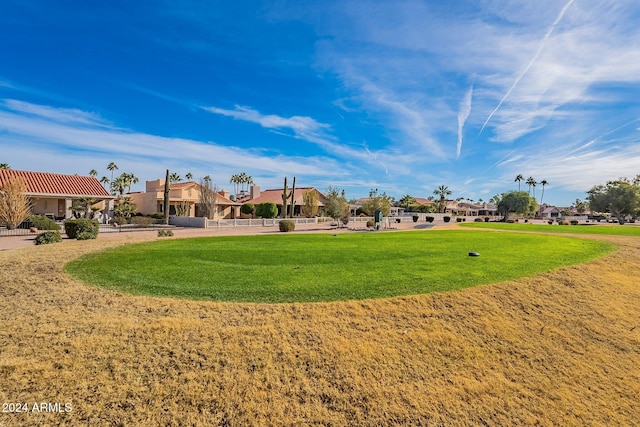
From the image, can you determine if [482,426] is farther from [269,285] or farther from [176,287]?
[176,287]

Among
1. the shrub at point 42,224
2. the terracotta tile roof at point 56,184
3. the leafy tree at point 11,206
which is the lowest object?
the shrub at point 42,224

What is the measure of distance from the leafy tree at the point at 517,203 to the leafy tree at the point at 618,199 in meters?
11.3

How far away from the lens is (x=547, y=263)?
13695 millimetres

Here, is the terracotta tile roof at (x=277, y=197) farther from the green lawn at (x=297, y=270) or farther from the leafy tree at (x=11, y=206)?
the green lawn at (x=297, y=270)

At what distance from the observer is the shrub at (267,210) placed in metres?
49.8

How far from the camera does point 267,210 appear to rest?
50125 millimetres

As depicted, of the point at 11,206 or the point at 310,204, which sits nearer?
the point at 11,206

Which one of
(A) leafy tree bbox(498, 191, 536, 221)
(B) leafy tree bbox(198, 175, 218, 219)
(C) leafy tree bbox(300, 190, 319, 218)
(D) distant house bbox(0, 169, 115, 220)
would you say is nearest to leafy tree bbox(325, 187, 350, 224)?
(C) leafy tree bbox(300, 190, 319, 218)

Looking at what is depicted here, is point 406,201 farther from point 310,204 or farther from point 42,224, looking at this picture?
point 42,224

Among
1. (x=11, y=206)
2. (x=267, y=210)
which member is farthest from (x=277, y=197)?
(x=11, y=206)

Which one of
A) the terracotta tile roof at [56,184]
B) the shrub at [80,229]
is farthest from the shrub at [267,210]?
the shrub at [80,229]

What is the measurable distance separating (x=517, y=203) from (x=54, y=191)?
81065 millimetres

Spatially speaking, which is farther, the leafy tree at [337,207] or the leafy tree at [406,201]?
the leafy tree at [406,201]

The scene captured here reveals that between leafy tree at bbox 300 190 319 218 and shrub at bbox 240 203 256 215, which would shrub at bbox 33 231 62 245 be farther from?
leafy tree at bbox 300 190 319 218
